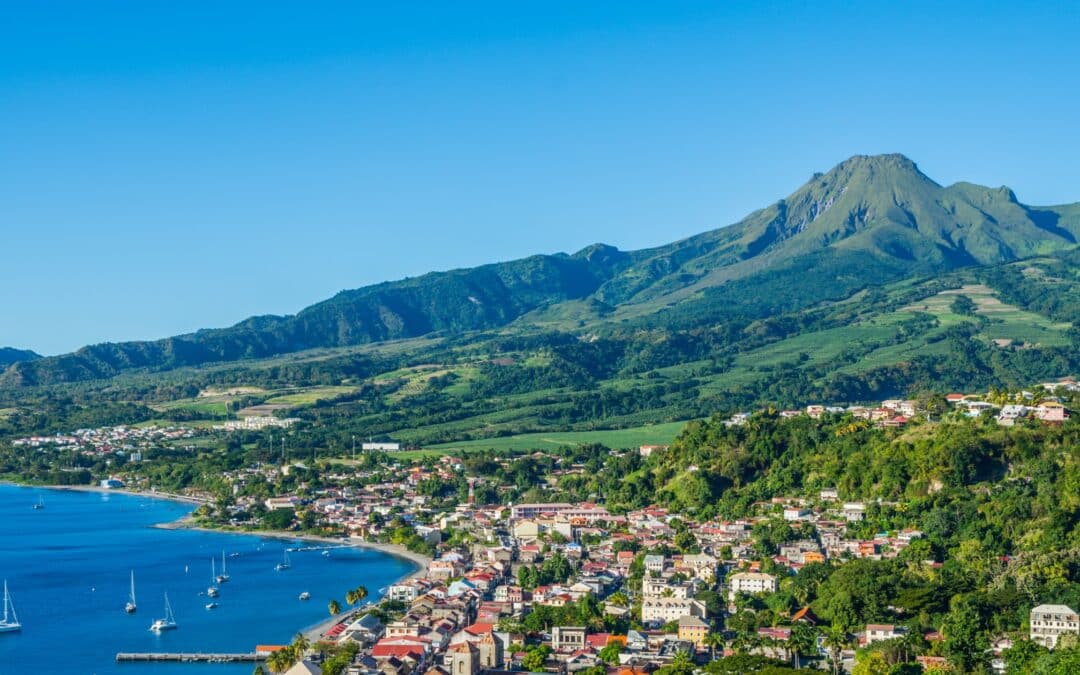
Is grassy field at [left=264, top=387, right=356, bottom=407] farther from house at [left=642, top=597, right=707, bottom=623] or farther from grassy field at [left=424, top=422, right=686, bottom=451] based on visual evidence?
house at [left=642, top=597, right=707, bottom=623]

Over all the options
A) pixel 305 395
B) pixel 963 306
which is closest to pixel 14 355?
pixel 305 395

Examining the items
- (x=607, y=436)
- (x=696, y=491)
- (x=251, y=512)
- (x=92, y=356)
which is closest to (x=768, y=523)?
(x=696, y=491)

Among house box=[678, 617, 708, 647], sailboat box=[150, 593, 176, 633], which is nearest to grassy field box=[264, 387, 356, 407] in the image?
sailboat box=[150, 593, 176, 633]

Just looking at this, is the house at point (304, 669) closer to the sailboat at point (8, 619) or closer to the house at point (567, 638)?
the house at point (567, 638)

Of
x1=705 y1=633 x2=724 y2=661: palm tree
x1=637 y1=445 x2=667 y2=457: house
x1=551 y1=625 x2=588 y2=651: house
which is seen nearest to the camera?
x1=705 y1=633 x2=724 y2=661: palm tree

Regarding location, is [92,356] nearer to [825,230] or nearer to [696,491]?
[825,230]

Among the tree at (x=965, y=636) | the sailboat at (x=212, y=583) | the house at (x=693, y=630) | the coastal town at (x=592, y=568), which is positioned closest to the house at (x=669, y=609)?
the coastal town at (x=592, y=568)
